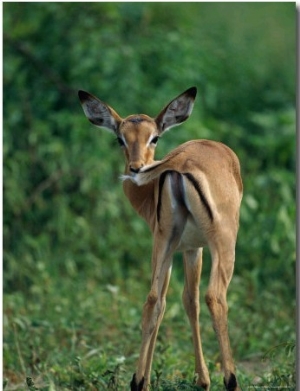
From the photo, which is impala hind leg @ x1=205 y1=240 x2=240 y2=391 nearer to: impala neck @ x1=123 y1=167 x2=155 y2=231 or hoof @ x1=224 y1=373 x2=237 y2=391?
hoof @ x1=224 y1=373 x2=237 y2=391

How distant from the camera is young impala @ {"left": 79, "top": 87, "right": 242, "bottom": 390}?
13.6 ft

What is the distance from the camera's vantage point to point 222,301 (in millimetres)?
4113

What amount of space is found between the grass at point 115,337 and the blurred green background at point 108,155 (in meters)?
0.02

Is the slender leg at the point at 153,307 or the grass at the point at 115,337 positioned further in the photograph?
the grass at the point at 115,337

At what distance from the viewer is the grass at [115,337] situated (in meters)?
4.98

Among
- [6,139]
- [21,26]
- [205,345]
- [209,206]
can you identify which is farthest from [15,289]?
[209,206]

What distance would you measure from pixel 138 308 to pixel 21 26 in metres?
3.24

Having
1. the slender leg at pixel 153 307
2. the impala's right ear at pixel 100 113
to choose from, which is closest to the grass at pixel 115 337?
the slender leg at pixel 153 307

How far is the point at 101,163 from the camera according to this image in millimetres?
8273

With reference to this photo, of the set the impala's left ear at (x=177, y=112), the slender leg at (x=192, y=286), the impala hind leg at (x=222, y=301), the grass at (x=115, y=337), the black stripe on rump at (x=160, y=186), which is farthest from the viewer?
the grass at (x=115, y=337)

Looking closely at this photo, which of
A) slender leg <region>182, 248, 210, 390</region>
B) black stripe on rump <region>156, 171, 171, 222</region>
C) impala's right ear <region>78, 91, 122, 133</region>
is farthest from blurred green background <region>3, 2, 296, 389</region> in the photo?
black stripe on rump <region>156, 171, 171, 222</region>

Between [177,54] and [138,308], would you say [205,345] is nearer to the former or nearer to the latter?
[138,308]

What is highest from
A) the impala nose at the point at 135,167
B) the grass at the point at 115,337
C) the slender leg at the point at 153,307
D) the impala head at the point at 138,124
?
the impala head at the point at 138,124

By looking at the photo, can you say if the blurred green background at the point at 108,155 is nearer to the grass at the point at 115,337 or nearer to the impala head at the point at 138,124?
the grass at the point at 115,337
